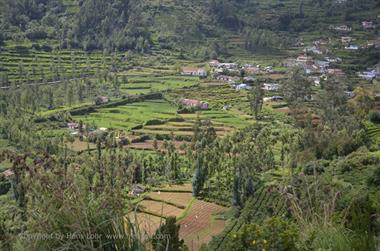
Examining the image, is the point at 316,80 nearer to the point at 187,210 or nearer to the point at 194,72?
the point at 194,72

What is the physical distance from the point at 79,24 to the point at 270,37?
25114mm

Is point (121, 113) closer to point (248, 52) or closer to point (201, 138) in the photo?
point (201, 138)

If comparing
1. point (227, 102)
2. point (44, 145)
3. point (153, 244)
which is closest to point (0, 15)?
point (227, 102)

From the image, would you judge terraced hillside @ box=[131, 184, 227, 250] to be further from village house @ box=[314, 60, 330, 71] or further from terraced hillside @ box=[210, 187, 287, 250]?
village house @ box=[314, 60, 330, 71]

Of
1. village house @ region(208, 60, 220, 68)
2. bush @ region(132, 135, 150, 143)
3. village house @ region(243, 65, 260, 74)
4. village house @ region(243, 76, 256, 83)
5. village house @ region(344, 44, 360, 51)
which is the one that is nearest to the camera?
bush @ region(132, 135, 150, 143)

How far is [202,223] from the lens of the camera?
1778cm

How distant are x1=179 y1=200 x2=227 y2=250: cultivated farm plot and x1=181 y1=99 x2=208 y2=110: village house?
1730 centimetres

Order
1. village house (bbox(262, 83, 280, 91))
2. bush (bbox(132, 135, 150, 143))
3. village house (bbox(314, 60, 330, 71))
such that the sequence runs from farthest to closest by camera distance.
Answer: village house (bbox(314, 60, 330, 71)), village house (bbox(262, 83, 280, 91)), bush (bbox(132, 135, 150, 143))

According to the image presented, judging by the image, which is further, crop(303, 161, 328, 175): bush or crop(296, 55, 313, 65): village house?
crop(296, 55, 313, 65): village house

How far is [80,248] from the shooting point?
2.65 meters

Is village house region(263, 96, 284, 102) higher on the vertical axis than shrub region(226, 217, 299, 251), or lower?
lower

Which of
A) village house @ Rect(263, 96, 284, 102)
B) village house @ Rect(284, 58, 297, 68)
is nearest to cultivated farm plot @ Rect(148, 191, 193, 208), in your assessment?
village house @ Rect(263, 96, 284, 102)

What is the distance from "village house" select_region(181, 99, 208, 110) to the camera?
1452 inches

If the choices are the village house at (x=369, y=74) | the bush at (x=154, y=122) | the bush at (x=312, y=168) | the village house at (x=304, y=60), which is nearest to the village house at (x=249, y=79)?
the village house at (x=304, y=60)
